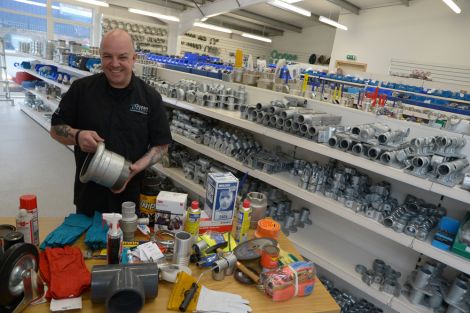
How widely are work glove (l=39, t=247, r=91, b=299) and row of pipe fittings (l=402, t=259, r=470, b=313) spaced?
1.97 metres

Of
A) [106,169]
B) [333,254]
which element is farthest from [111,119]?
[333,254]

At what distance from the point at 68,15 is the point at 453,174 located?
13.7 meters

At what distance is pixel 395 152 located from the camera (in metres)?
1.93

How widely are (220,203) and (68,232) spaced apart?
0.75m

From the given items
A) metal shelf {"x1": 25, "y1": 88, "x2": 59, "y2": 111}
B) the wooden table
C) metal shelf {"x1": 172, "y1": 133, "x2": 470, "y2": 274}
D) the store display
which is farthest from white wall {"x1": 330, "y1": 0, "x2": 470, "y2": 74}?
the store display

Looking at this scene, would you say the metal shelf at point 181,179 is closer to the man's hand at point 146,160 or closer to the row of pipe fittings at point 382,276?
the man's hand at point 146,160

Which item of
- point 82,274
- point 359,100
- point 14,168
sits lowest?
point 14,168

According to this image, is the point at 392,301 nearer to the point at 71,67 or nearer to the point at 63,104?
the point at 63,104

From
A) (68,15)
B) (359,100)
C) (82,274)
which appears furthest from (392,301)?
(68,15)

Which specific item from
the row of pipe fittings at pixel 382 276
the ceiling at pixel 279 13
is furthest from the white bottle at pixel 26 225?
the ceiling at pixel 279 13

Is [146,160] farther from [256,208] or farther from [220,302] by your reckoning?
[220,302]

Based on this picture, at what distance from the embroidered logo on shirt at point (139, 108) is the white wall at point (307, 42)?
1432 cm

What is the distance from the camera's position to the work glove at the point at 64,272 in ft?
3.75

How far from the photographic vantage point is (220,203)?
1666mm
